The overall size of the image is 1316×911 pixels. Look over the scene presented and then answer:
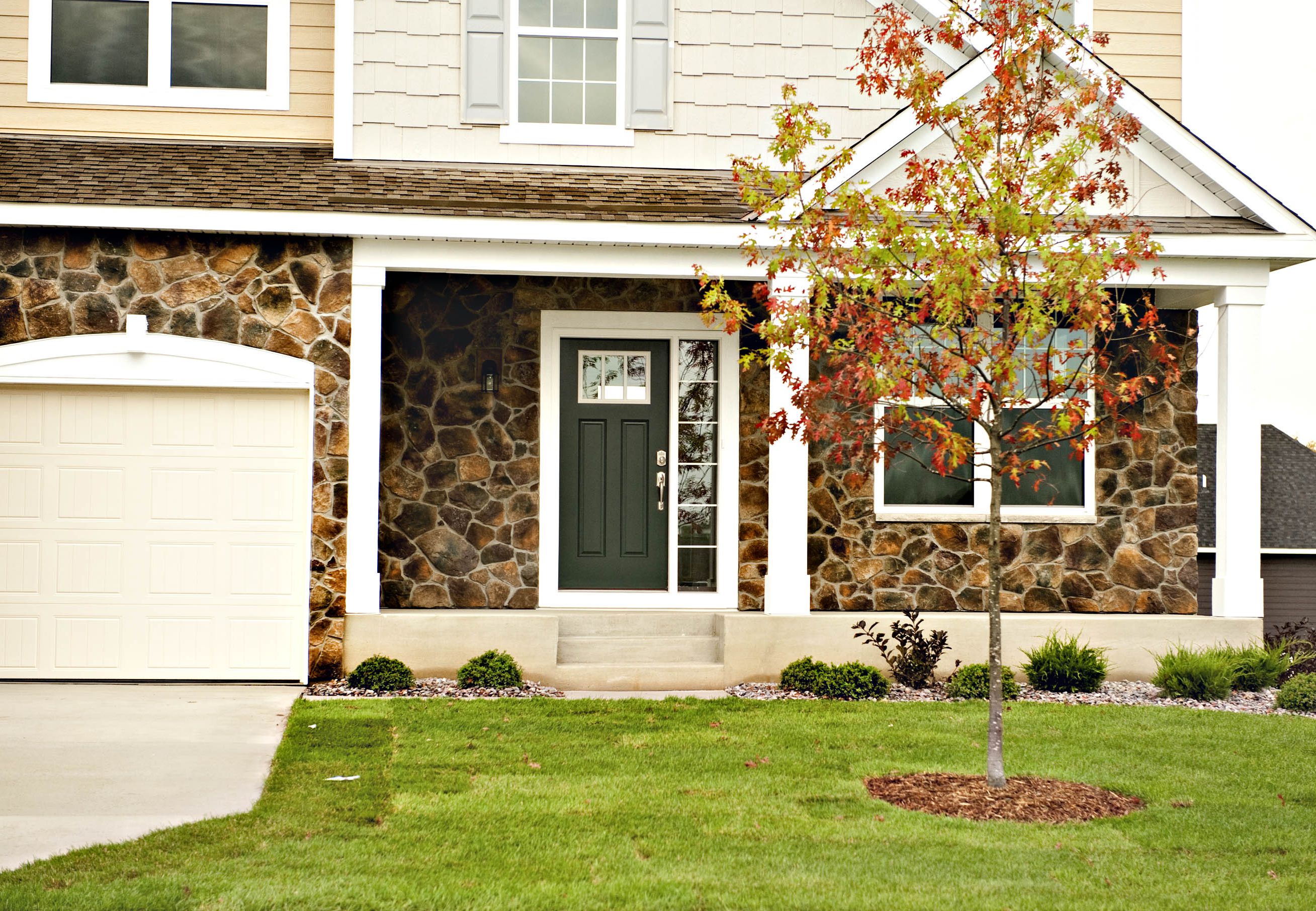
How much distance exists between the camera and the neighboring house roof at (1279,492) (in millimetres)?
13812

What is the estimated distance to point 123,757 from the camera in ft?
21.8

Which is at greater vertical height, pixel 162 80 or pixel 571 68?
pixel 571 68

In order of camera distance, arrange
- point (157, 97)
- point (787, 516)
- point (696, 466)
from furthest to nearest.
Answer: point (696, 466) < point (157, 97) < point (787, 516)

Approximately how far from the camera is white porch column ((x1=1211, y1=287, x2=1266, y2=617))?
30.9 feet

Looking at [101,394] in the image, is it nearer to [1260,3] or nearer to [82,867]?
[82,867]

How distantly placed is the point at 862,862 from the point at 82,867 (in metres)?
3.09

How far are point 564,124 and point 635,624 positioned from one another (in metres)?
4.14

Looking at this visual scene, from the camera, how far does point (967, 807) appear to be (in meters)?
5.79

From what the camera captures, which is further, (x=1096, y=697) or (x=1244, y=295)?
(x=1244, y=295)

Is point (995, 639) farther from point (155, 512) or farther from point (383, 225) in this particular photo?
point (155, 512)

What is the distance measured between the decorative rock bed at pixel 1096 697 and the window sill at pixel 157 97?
6.18 metres

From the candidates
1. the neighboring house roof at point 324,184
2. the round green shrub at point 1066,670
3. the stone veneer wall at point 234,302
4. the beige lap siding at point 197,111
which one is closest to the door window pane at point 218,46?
the beige lap siding at point 197,111

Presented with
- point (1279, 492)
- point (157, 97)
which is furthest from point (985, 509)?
point (157, 97)

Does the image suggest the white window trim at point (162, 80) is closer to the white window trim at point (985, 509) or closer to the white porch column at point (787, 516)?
the white porch column at point (787, 516)
